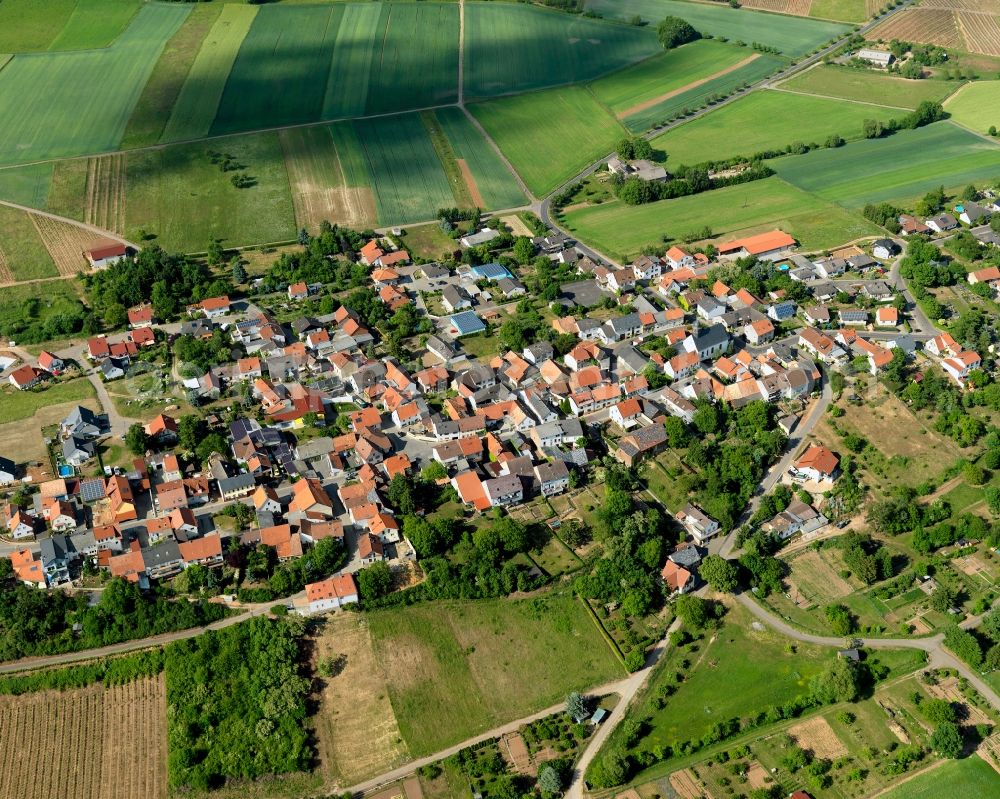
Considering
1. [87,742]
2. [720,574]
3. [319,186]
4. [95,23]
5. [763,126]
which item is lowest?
[87,742]

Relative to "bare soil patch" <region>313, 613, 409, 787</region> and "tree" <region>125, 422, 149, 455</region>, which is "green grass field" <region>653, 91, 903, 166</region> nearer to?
"tree" <region>125, 422, 149, 455</region>

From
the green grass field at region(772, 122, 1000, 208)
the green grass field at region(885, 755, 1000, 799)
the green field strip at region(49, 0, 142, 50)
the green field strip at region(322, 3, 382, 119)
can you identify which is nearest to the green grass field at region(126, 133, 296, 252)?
the green field strip at region(322, 3, 382, 119)

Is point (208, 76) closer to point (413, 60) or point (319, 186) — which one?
point (413, 60)

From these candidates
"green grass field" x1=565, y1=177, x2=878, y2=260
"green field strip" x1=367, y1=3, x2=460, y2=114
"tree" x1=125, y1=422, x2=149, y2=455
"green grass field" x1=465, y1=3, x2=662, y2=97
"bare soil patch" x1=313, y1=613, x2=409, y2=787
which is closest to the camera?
"bare soil patch" x1=313, y1=613, x2=409, y2=787

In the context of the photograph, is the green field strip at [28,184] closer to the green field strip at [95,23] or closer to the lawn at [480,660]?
the green field strip at [95,23]

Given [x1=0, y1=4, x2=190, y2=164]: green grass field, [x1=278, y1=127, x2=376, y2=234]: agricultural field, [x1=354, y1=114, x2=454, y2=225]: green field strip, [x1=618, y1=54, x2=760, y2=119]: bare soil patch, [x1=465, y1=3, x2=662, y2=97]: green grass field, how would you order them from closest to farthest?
[x1=278, y1=127, x2=376, y2=234]: agricultural field
[x1=354, y1=114, x2=454, y2=225]: green field strip
[x1=0, y1=4, x2=190, y2=164]: green grass field
[x1=618, y1=54, x2=760, y2=119]: bare soil patch
[x1=465, y1=3, x2=662, y2=97]: green grass field

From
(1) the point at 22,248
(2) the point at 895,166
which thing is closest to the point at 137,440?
(1) the point at 22,248
